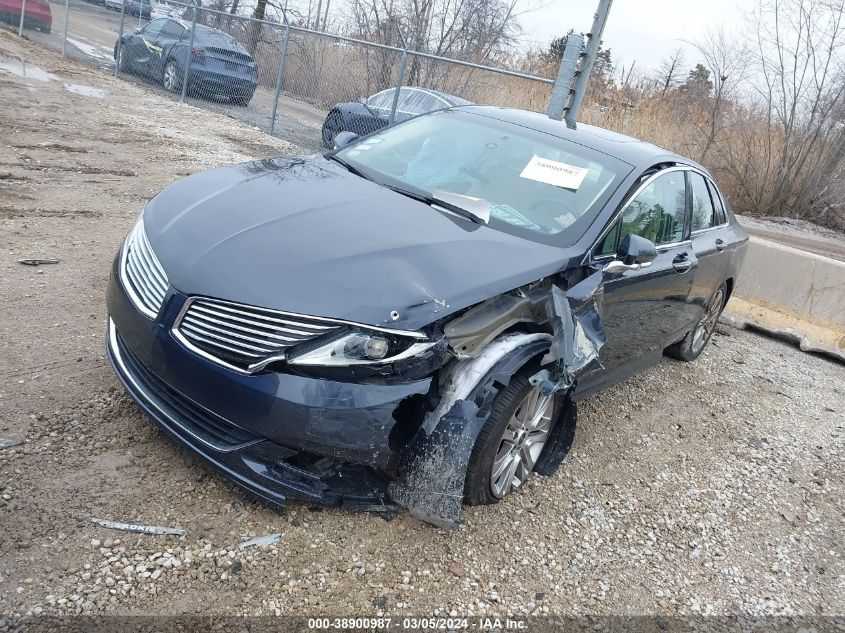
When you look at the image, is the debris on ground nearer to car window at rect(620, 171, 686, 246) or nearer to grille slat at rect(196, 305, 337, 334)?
grille slat at rect(196, 305, 337, 334)

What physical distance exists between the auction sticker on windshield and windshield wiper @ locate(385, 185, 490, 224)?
1.40ft

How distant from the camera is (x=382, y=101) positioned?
11.6m

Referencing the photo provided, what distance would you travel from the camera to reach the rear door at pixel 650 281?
3.71m

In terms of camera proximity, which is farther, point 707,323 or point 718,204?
point 707,323

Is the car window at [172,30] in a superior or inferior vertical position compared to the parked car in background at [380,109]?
superior

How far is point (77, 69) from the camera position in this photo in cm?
1482

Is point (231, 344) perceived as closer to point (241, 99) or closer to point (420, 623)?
point (420, 623)

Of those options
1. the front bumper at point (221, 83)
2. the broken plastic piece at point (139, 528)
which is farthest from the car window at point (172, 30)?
the broken plastic piece at point (139, 528)

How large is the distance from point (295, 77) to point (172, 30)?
107 inches

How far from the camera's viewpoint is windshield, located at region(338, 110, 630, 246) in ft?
11.8

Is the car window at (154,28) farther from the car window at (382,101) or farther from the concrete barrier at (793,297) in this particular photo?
the concrete barrier at (793,297)

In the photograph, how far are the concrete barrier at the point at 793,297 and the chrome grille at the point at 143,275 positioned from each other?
6204 millimetres

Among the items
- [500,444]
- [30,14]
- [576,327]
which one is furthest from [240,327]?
[30,14]

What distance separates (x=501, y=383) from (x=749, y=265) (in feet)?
18.9
